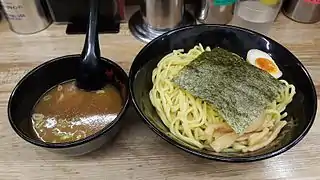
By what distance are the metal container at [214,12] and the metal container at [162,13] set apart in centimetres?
7

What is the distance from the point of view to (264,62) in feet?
3.01

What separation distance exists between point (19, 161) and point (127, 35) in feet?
1.53

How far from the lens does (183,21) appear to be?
1.15 meters

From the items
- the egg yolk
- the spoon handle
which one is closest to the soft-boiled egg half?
the egg yolk

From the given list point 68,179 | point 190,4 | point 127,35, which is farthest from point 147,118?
point 190,4

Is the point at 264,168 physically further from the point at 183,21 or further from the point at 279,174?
the point at 183,21

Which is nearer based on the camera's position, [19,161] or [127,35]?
[19,161]

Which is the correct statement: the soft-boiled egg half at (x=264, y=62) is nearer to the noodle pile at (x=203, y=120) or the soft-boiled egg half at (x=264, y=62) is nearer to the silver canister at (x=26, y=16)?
the noodle pile at (x=203, y=120)

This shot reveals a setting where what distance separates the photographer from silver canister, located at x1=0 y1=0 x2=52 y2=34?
1056mm

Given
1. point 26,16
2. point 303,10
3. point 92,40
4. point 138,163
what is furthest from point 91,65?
point 303,10

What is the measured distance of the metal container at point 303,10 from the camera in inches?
44.5

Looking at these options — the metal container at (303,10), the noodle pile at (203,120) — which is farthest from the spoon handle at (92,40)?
the metal container at (303,10)

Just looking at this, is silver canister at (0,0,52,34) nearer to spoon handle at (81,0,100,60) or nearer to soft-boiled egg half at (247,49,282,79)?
spoon handle at (81,0,100,60)

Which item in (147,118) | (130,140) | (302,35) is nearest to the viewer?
(147,118)
